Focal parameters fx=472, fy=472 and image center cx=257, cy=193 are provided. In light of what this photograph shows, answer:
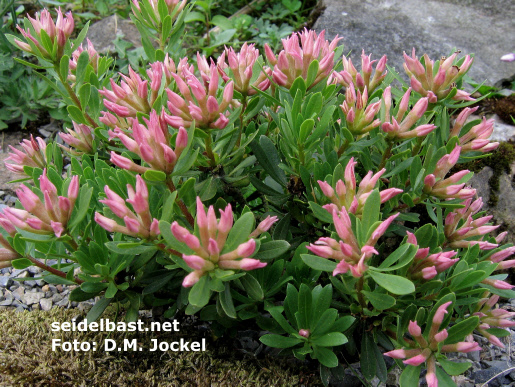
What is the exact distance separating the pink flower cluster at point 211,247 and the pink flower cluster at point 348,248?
213 mm

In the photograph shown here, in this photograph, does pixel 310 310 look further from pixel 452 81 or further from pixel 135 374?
pixel 452 81

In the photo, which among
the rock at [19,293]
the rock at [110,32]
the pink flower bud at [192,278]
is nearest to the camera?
the pink flower bud at [192,278]

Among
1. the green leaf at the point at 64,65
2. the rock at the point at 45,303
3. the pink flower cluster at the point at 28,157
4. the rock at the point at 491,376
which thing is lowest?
the rock at the point at 45,303

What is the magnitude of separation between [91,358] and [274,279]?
0.88 metres

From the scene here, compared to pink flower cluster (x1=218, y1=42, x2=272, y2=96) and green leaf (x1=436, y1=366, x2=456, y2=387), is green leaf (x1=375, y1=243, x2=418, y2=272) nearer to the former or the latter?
green leaf (x1=436, y1=366, x2=456, y2=387)

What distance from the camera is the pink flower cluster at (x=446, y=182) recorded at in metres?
1.77

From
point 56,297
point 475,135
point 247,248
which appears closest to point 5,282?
point 56,297

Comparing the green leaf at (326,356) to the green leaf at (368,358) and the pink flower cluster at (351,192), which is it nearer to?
the green leaf at (368,358)

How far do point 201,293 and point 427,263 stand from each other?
2.76 ft

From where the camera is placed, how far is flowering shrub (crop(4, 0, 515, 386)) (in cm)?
155

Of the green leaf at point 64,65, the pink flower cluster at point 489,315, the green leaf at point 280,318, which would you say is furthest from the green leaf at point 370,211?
the green leaf at point 64,65

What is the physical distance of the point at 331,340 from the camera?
1.71 metres

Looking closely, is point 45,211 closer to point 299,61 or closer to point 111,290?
point 111,290

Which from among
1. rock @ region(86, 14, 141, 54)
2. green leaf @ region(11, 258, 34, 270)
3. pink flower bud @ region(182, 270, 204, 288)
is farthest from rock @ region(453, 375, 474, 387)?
rock @ region(86, 14, 141, 54)
